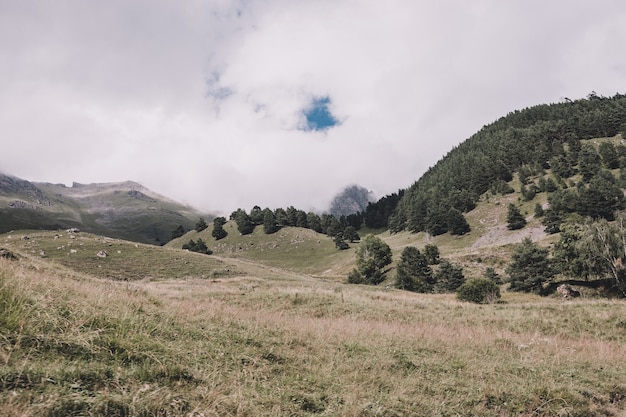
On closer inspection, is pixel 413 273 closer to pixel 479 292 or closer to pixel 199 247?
pixel 479 292

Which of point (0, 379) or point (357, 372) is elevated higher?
point (0, 379)

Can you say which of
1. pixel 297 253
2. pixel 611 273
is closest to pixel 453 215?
pixel 297 253

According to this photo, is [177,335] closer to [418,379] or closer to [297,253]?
[418,379]

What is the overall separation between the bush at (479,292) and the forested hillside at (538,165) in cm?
7965

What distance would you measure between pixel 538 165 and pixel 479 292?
133704mm

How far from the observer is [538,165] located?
141000 mm

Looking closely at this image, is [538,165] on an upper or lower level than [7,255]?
upper

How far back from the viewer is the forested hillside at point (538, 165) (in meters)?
121

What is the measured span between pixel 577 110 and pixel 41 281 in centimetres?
24385

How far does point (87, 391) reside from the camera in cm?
430

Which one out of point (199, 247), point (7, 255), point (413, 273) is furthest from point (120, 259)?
point (199, 247)

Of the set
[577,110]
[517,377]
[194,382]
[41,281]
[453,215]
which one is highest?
[577,110]

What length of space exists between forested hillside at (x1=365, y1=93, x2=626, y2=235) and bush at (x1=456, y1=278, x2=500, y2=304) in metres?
79.6

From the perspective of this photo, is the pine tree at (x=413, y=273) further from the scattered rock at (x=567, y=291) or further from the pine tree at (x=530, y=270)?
the scattered rock at (x=567, y=291)
